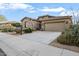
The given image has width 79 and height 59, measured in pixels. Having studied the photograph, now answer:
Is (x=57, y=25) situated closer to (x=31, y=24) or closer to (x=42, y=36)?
(x=42, y=36)

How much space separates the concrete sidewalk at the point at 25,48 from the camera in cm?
184

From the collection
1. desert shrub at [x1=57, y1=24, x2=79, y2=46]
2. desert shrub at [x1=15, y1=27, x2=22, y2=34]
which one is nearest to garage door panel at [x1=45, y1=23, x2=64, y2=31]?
desert shrub at [x1=57, y1=24, x2=79, y2=46]

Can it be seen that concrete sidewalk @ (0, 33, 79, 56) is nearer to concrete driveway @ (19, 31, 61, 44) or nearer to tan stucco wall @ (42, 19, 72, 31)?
concrete driveway @ (19, 31, 61, 44)

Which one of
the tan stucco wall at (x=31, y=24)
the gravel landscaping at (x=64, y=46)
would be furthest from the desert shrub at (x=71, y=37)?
the tan stucco wall at (x=31, y=24)

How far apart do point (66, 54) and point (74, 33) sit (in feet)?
0.86

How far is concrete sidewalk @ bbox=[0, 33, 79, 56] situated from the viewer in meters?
1.84

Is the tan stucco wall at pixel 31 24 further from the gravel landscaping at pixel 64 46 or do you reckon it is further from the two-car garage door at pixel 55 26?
the gravel landscaping at pixel 64 46

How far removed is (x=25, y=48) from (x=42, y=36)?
25 centimetres

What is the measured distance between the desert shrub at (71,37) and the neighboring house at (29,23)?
365mm

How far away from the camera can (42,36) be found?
1927 millimetres

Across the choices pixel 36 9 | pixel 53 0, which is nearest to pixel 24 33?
pixel 36 9

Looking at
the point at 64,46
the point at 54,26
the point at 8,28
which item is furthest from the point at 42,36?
the point at 8,28

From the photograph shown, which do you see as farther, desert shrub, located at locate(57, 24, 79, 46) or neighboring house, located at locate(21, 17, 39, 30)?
neighboring house, located at locate(21, 17, 39, 30)

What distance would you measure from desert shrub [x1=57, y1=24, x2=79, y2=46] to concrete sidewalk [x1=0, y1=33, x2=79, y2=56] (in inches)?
4.1
